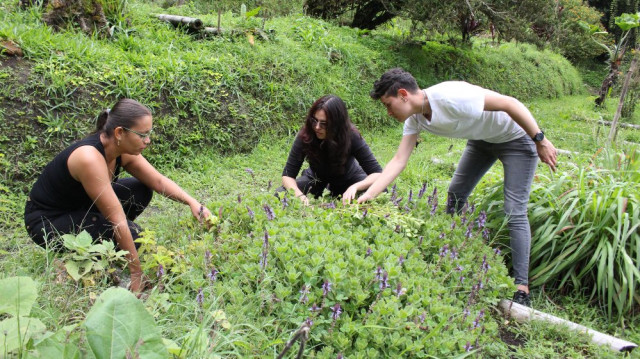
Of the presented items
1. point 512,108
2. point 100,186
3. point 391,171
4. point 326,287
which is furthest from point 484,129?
point 100,186

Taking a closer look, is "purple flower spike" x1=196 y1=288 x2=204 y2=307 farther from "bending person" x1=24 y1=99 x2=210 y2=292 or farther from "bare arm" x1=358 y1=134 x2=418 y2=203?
"bare arm" x1=358 y1=134 x2=418 y2=203

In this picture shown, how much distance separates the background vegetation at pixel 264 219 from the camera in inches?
77.4

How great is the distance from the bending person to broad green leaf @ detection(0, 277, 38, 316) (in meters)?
0.90

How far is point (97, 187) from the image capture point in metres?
2.52

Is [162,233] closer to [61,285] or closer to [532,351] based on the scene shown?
[61,285]

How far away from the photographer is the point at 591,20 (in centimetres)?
2092

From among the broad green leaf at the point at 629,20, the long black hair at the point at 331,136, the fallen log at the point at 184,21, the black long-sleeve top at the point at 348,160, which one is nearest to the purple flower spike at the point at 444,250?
the black long-sleeve top at the point at 348,160

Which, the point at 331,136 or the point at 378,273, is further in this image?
the point at 331,136

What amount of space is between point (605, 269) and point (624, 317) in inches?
13.6

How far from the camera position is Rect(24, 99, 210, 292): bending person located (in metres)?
2.51

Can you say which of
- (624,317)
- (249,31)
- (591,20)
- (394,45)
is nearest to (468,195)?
(624,317)

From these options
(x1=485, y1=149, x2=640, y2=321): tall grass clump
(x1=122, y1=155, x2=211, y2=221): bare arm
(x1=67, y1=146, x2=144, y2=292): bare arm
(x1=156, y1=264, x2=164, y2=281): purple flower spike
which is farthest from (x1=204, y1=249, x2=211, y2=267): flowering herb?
(x1=485, y1=149, x2=640, y2=321): tall grass clump

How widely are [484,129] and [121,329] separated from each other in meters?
2.62

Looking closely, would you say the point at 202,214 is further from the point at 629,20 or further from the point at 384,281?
the point at 629,20
